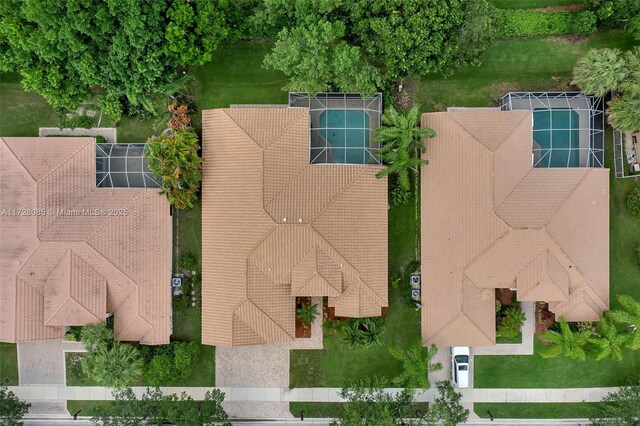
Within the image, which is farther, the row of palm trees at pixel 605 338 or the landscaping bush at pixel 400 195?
the landscaping bush at pixel 400 195

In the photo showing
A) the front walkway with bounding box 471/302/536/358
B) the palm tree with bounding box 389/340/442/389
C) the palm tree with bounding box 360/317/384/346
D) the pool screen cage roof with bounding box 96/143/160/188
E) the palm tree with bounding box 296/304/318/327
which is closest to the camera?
the palm tree with bounding box 389/340/442/389

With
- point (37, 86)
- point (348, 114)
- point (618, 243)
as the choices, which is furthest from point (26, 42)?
point (618, 243)

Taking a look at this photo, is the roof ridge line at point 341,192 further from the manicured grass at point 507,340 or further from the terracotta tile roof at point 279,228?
the manicured grass at point 507,340

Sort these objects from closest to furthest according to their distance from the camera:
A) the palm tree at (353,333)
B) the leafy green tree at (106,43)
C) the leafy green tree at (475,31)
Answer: the leafy green tree at (106,43)
the leafy green tree at (475,31)
the palm tree at (353,333)

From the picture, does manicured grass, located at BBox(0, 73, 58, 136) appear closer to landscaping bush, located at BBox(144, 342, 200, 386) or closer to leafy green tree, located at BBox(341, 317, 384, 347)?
landscaping bush, located at BBox(144, 342, 200, 386)

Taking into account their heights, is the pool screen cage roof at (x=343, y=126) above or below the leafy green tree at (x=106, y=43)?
below

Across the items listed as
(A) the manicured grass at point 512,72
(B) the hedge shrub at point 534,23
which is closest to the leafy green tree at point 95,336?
(A) the manicured grass at point 512,72

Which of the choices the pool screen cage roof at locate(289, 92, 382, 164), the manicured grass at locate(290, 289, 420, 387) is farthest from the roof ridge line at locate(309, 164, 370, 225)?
the manicured grass at locate(290, 289, 420, 387)
